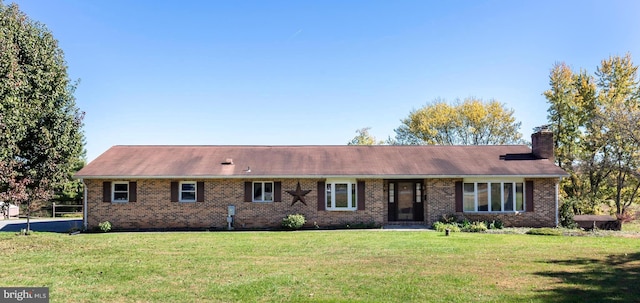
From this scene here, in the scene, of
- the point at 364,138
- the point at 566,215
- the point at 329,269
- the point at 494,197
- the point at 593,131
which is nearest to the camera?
the point at 329,269

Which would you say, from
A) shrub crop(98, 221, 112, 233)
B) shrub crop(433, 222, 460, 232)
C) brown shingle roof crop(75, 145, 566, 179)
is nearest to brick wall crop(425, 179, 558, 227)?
brown shingle roof crop(75, 145, 566, 179)

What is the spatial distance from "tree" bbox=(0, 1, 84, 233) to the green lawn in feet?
20.5

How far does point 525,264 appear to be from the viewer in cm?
1069

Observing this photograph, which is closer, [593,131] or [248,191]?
[248,191]

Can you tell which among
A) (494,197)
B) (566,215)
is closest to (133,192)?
(494,197)

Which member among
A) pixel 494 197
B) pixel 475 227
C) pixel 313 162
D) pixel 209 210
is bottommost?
pixel 475 227

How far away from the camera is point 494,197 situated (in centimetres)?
2141

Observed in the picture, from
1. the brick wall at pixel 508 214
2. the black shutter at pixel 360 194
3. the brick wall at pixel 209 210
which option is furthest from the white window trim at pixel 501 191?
the black shutter at pixel 360 194

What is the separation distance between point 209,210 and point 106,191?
474 centimetres

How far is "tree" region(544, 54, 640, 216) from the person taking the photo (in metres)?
29.4

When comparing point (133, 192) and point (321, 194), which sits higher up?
point (133, 192)

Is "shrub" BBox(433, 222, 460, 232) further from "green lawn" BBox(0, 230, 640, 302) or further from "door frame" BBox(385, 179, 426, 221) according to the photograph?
"green lawn" BBox(0, 230, 640, 302)
